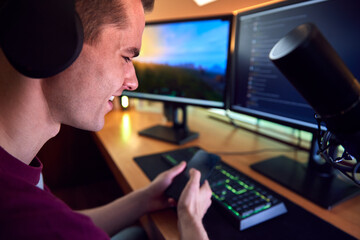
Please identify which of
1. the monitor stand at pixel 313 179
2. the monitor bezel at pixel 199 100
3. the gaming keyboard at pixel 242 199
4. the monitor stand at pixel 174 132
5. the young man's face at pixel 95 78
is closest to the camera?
the young man's face at pixel 95 78

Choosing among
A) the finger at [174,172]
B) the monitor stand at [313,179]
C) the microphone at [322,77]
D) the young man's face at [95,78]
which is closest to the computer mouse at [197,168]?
the finger at [174,172]

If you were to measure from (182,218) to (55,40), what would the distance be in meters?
0.42

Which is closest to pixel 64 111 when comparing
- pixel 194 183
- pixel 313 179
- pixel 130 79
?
pixel 130 79

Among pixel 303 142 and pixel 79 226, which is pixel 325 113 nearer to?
pixel 79 226

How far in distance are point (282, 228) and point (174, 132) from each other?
0.67m

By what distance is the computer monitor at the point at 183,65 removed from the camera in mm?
970

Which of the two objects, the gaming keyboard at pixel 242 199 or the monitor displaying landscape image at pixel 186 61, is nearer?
the gaming keyboard at pixel 242 199

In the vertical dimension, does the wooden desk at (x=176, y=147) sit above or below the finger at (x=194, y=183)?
below

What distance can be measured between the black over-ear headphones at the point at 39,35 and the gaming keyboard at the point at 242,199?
448 millimetres

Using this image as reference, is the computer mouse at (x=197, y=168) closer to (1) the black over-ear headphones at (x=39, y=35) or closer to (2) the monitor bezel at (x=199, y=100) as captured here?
(2) the monitor bezel at (x=199, y=100)

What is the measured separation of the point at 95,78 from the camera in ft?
1.50

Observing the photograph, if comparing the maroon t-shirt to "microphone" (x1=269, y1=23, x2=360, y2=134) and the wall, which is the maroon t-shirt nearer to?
"microphone" (x1=269, y1=23, x2=360, y2=134)

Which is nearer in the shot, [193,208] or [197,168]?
[193,208]

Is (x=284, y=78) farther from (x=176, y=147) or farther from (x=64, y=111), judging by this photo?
(x=64, y=111)
